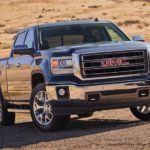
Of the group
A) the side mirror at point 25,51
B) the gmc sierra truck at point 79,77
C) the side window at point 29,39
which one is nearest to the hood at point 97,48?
the gmc sierra truck at point 79,77

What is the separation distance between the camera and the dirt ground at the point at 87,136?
32.9ft

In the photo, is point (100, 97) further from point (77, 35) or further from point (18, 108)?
point (18, 108)

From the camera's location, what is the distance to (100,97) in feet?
38.9

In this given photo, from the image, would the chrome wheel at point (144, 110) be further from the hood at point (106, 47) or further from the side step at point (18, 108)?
the side step at point (18, 108)

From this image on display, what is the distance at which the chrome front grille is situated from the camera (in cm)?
1202

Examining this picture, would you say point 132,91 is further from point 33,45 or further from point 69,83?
point 33,45

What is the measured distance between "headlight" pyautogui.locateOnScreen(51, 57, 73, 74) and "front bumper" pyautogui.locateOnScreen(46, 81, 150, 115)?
0.28 m

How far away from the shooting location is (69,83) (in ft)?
38.8

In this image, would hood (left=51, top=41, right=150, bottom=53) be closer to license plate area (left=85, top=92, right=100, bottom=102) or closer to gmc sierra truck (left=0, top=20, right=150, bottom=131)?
gmc sierra truck (left=0, top=20, right=150, bottom=131)

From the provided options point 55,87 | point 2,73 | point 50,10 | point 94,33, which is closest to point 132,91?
point 55,87

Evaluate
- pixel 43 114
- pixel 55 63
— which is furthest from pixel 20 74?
pixel 55 63

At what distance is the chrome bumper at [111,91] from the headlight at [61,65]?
28 centimetres

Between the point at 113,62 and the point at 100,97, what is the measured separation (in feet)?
2.13

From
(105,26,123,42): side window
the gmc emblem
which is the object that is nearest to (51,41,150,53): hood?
the gmc emblem
